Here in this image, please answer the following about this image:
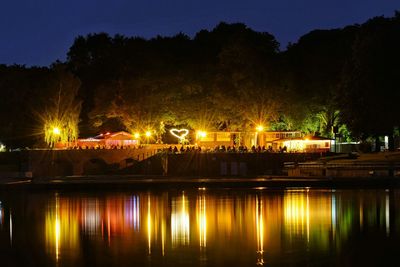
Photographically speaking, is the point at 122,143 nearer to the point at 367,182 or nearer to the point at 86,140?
the point at 86,140

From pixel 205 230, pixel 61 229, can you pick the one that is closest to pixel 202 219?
pixel 205 230

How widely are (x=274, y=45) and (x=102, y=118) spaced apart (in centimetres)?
2394

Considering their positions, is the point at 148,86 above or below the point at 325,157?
above

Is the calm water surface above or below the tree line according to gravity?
below

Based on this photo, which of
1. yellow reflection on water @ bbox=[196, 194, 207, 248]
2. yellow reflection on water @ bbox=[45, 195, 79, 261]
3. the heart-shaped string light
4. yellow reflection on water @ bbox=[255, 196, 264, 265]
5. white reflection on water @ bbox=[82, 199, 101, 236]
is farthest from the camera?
the heart-shaped string light

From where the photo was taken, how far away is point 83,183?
51.7m

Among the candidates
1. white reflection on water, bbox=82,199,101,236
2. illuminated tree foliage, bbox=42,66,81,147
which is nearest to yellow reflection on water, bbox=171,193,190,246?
white reflection on water, bbox=82,199,101,236

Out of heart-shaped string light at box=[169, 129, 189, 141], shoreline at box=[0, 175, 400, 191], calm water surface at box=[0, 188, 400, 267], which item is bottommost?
calm water surface at box=[0, 188, 400, 267]

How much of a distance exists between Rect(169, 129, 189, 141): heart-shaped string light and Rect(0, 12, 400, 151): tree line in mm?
1021

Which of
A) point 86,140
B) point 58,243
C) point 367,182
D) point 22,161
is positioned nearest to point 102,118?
point 86,140

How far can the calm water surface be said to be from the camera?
70.4 ft

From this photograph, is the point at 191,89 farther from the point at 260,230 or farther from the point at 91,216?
the point at 260,230

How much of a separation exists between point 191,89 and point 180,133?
299 inches

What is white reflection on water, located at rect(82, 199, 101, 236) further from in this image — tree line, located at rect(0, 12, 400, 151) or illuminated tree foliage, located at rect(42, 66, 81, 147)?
illuminated tree foliage, located at rect(42, 66, 81, 147)
